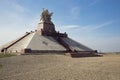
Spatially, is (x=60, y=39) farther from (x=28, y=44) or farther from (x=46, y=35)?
(x=28, y=44)

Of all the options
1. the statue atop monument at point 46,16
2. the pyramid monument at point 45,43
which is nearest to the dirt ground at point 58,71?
the pyramid monument at point 45,43

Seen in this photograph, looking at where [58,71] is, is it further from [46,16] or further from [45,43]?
[46,16]

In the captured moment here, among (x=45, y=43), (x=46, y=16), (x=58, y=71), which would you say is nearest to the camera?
(x=58, y=71)

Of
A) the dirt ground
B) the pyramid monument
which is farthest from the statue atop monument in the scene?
the dirt ground

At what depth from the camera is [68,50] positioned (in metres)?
35.0

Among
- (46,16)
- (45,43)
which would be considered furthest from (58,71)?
(46,16)

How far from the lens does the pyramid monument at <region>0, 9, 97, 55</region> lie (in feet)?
104

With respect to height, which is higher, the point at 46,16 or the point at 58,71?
the point at 46,16

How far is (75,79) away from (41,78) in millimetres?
2192

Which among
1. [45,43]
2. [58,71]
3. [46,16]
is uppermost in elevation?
[46,16]

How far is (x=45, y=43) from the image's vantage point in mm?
34719

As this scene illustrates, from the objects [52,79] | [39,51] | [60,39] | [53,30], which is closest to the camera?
[52,79]

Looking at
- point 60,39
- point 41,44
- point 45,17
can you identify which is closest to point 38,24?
point 45,17

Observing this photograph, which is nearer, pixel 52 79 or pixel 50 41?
pixel 52 79
